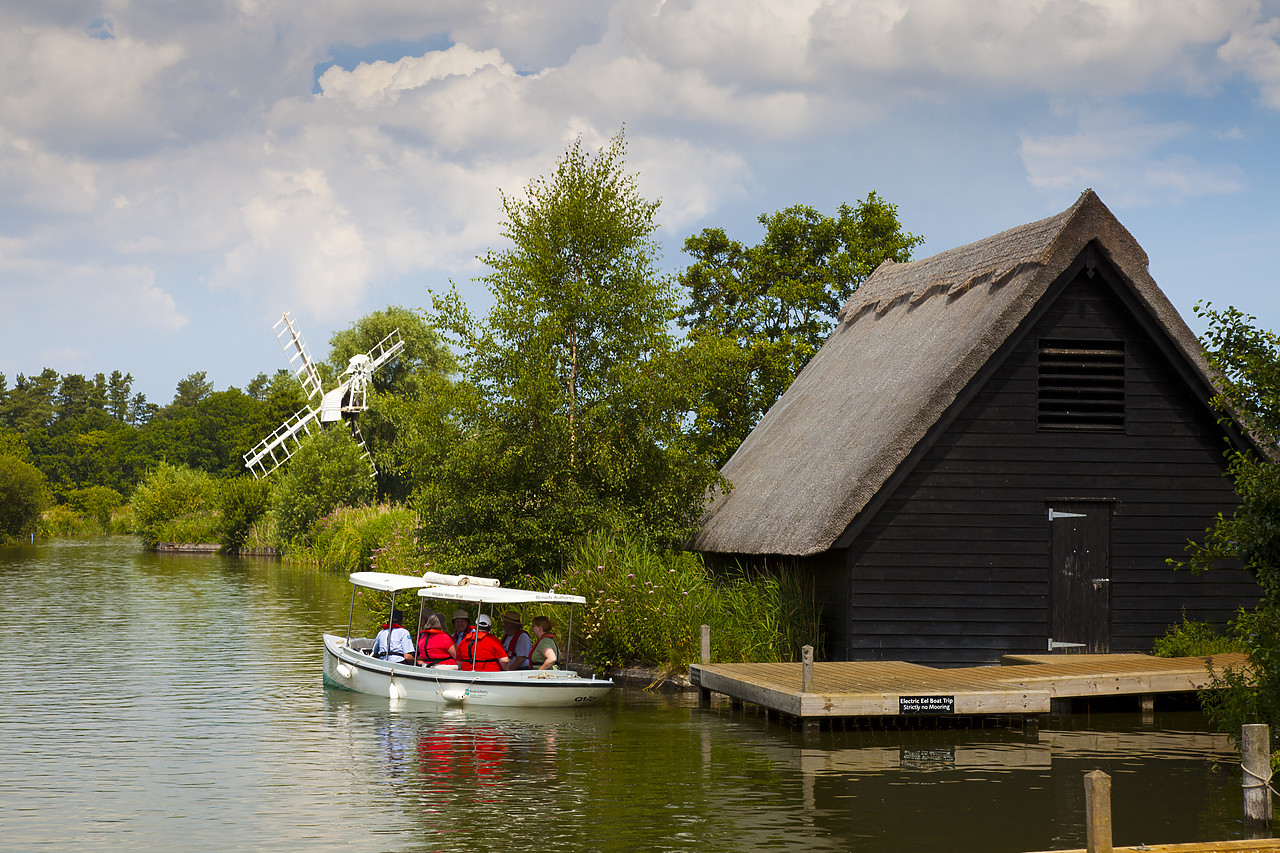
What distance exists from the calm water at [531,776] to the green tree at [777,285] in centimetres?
1881

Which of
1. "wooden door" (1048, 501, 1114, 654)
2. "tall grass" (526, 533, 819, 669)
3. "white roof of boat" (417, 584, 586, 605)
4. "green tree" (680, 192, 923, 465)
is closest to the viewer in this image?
"white roof of boat" (417, 584, 586, 605)

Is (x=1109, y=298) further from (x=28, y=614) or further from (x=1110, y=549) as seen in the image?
(x=28, y=614)

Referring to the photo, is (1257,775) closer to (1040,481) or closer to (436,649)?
(1040,481)

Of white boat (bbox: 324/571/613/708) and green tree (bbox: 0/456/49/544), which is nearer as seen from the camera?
white boat (bbox: 324/571/613/708)

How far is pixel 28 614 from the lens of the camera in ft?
122

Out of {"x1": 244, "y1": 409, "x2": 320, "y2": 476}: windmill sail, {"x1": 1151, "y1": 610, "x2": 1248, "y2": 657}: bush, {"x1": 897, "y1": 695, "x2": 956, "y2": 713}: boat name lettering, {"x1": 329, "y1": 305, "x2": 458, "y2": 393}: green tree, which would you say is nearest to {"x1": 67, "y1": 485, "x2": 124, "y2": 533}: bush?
{"x1": 244, "y1": 409, "x2": 320, "y2": 476}: windmill sail

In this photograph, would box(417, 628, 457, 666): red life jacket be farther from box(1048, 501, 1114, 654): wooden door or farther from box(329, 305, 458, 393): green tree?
box(329, 305, 458, 393): green tree

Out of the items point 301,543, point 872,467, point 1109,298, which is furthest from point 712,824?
point 301,543

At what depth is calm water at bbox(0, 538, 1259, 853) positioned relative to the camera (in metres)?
12.5

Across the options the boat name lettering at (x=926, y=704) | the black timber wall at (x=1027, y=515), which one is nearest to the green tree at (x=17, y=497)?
the black timber wall at (x=1027, y=515)

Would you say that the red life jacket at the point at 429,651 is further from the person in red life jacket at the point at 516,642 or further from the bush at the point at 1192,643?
the bush at the point at 1192,643

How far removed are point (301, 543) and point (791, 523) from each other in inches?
1989

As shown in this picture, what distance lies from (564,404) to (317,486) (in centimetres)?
4446

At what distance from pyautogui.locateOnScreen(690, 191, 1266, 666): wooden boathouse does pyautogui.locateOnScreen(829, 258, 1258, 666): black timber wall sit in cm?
3
